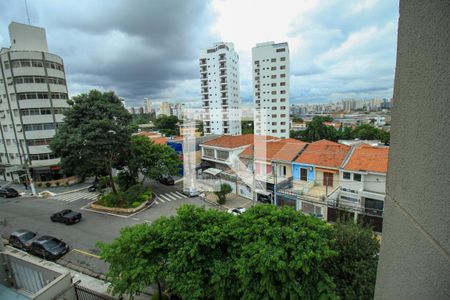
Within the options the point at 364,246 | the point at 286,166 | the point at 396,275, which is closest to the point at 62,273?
the point at 396,275

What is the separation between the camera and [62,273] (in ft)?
20.5

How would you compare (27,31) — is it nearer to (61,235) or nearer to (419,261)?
(61,235)

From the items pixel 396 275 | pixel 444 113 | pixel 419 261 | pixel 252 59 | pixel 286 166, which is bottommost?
pixel 286 166

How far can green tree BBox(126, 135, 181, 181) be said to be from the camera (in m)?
18.6

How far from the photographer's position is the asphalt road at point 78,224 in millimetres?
10688

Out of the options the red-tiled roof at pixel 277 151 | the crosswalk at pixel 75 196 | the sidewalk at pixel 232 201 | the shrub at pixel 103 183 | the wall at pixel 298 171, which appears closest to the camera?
the wall at pixel 298 171

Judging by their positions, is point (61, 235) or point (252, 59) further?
point (252, 59)

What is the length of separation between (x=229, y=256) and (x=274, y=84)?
1458 inches

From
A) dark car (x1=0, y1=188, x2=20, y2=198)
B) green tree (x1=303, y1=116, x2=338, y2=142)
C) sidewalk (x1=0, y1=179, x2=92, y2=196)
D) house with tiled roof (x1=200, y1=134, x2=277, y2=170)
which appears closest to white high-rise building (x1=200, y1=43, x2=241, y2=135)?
green tree (x1=303, y1=116, x2=338, y2=142)

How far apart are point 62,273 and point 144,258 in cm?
249

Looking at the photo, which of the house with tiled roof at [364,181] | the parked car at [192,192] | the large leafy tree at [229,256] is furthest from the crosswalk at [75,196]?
the house with tiled roof at [364,181]

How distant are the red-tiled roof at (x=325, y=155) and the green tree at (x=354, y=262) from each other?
9002mm

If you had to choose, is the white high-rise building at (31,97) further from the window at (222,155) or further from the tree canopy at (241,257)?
the tree canopy at (241,257)

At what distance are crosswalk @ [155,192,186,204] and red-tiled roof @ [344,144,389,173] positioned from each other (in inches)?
548
